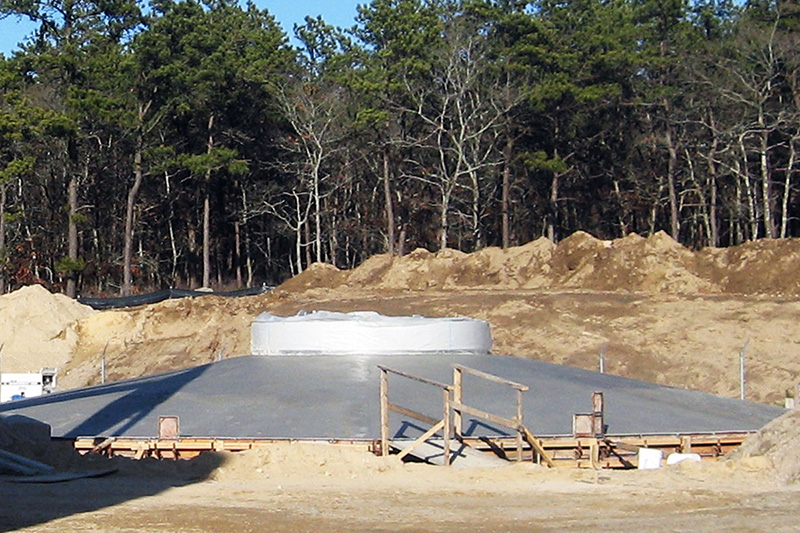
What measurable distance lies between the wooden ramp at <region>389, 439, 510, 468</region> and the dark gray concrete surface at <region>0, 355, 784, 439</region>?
54cm

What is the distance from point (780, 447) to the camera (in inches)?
656

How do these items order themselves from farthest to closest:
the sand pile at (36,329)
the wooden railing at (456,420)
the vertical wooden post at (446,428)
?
the sand pile at (36,329) → the wooden railing at (456,420) → the vertical wooden post at (446,428)

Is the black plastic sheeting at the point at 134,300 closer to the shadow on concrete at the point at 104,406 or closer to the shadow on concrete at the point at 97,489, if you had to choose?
the shadow on concrete at the point at 104,406

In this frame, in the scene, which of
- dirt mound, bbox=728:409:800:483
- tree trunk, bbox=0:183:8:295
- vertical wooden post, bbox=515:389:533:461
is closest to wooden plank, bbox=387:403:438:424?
vertical wooden post, bbox=515:389:533:461

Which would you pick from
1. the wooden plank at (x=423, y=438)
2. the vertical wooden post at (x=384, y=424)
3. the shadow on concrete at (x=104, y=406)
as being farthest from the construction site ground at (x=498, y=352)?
the shadow on concrete at (x=104, y=406)

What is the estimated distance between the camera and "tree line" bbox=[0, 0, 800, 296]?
56781mm

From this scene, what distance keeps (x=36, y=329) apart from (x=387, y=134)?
28354 millimetres

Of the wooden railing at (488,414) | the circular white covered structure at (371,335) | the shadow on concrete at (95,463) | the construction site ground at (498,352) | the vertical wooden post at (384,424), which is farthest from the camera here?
the circular white covered structure at (371,335)

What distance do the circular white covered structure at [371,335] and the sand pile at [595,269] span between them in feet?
59.1

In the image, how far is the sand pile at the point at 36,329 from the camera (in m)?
41.3

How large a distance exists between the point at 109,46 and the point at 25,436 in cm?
4064

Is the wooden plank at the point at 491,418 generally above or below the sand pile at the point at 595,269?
below

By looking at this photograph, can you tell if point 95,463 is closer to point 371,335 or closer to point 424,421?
point 424,421

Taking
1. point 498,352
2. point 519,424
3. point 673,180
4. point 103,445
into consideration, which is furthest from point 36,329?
point 673,180
